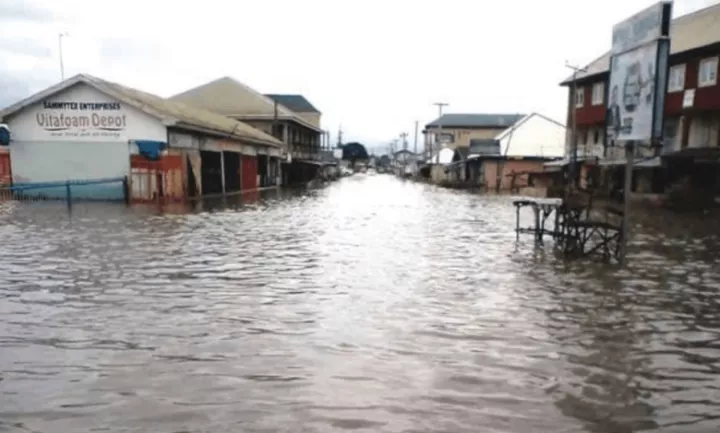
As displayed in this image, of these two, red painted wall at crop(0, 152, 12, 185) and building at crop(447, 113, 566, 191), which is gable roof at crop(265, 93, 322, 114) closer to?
building at crop(447, 113, 566, 191)

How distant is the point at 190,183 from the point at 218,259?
62.8ft

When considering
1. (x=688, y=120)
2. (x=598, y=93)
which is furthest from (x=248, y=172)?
(x=688, y=120)

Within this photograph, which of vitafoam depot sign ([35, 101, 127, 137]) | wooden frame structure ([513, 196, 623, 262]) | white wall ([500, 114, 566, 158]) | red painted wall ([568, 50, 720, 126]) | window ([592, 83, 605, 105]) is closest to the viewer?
wooden frame structure ([513, 196, 623, 262])

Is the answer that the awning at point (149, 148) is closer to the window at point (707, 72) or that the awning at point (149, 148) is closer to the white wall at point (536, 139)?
the window at point (707, 72)

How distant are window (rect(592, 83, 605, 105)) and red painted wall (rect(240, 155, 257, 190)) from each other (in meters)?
24.4

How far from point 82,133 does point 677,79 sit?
103 ft

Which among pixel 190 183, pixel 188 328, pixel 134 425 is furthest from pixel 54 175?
pixel 134 425

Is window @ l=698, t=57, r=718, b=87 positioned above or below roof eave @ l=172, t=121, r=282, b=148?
above

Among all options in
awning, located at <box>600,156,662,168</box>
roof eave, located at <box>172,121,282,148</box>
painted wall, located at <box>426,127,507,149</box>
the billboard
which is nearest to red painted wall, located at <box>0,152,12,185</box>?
roof eave, located at <box>172,121,282,148</box>

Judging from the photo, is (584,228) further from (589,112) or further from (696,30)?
(589,112)

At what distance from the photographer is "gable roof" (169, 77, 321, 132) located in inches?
2090

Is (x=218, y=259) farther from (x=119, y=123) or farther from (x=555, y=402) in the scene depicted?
(x=119, y=123)

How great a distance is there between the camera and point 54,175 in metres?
26.9

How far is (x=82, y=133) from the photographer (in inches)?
1046
